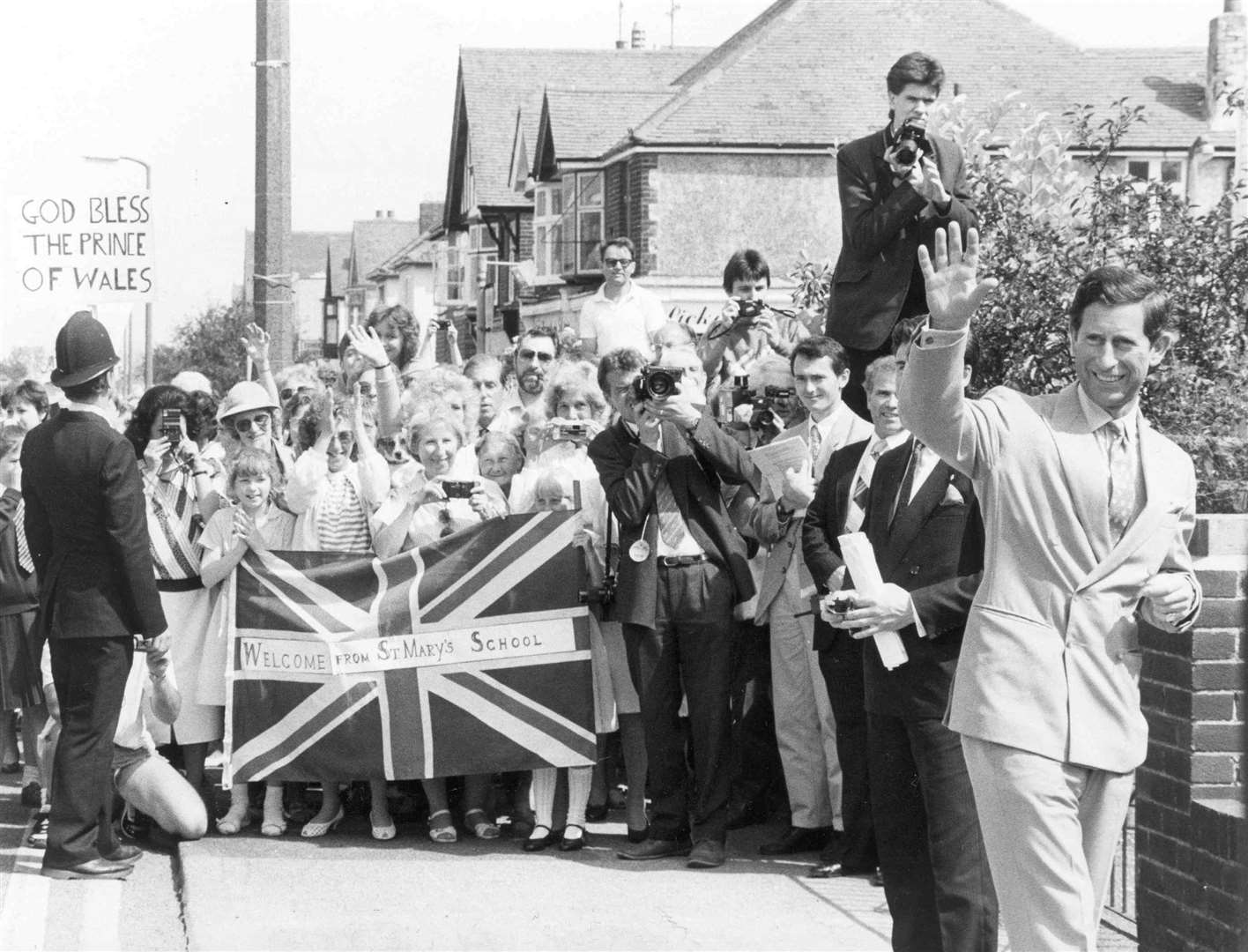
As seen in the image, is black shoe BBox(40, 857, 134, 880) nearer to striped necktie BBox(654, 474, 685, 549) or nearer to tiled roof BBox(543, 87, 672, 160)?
striped necktie BBox(654, 474, 685, 549)

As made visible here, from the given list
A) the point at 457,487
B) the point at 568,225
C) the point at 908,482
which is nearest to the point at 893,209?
the point at 908,482

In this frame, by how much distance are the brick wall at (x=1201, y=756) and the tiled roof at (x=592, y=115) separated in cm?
3645

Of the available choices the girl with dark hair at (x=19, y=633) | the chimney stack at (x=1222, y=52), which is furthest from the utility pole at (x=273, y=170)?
the chimney stack at (x=1222, y=52)

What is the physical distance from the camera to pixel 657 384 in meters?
7.46

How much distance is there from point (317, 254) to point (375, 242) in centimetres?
3458

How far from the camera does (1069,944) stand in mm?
4328

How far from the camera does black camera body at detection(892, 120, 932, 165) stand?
6789 mm

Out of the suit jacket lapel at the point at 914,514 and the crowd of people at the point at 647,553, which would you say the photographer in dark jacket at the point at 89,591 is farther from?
the suit jacket lapel at the point at 914,514

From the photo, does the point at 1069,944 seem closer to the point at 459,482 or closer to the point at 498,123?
the point at 459,482

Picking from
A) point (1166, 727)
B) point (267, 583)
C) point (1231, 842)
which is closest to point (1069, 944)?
point (1231, 842)

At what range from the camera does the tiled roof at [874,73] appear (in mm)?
36531

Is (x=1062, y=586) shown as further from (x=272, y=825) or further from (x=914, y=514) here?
(x=272, y=825)

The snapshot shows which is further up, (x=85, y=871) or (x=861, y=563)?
(x=861, y=563)

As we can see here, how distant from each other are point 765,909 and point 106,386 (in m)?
3.78
